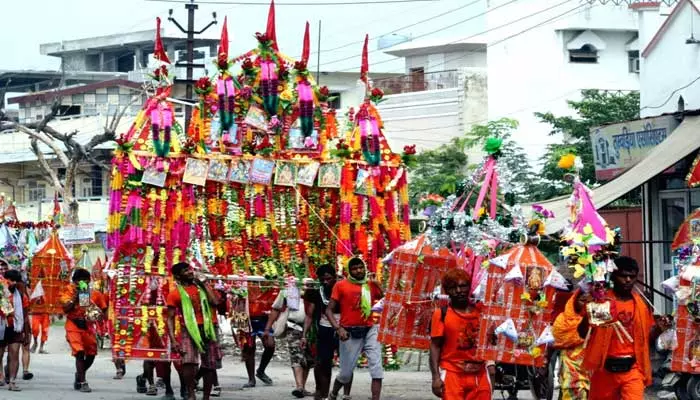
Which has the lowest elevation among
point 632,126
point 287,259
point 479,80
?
point 287,259

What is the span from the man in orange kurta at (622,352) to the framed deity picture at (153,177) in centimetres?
730

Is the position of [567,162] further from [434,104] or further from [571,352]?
[434,104]

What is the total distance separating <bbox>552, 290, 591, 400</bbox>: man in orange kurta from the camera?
1093cm

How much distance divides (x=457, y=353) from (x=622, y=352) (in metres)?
1.22

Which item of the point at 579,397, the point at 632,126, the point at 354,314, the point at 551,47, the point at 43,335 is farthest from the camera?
the point at 551,47

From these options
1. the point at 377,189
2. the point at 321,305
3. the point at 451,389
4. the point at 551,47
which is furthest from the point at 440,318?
the point at 551,47

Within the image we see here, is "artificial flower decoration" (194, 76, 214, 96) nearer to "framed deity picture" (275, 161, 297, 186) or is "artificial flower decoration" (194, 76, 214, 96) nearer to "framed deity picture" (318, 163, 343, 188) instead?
"framed deity picture" (275, 161, 297, 186)

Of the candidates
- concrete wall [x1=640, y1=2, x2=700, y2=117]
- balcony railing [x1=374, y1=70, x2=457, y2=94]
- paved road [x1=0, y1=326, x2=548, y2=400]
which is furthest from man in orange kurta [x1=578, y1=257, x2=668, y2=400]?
balcony railing [x1=374, y1=70, x2=457, y2=94]

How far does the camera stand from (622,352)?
10.4 metres

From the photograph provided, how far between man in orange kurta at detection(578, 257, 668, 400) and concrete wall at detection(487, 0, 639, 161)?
109 feet

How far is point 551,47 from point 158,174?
2960cm

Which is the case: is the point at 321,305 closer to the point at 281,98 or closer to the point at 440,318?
Result: the point at 281,98

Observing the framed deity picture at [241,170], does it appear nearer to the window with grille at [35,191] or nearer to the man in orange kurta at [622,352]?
the man in orange kurta at [622,352]

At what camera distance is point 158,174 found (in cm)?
1650
